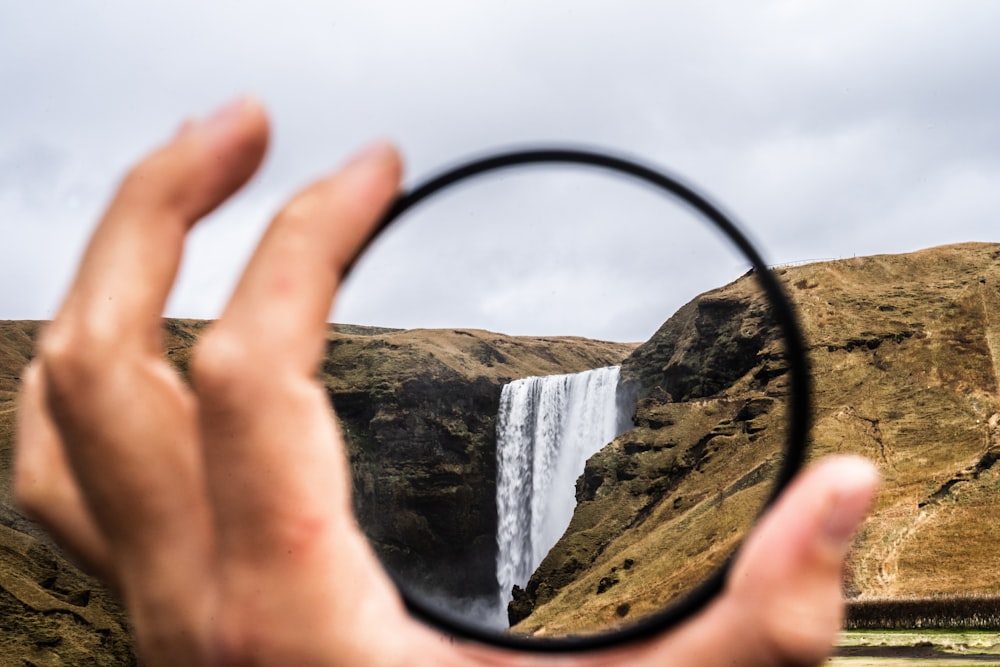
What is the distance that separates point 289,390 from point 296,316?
0.51ft

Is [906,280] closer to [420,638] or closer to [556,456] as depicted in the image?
[556,456]

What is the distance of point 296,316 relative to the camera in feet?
5.66

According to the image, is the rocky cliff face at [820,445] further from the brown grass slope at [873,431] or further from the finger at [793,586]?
the finger at [793,586]

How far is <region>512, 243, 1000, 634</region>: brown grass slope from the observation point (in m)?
32.1

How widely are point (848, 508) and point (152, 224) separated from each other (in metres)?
1.70

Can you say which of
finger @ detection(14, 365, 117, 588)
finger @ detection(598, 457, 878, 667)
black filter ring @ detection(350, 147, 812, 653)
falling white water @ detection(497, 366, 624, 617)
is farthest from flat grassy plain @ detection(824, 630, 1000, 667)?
falling white water @ detection(497, 366, 624, 617)

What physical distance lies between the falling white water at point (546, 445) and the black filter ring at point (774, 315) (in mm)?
49211

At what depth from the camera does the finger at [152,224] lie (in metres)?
1.97

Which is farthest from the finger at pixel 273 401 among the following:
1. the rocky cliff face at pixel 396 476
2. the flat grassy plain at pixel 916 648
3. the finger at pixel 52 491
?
the flat grassy plain at pixel 916 648

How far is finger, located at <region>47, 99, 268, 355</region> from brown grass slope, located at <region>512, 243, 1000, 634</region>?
2474 cm

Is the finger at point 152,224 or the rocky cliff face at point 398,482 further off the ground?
the finger at point 152,224

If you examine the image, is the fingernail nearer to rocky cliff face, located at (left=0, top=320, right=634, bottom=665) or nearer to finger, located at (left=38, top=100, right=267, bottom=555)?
rocky cliff face, located at (left=0, top=320, right=634, bottom=665)

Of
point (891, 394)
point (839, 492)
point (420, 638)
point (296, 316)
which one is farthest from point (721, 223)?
point (891, 394)

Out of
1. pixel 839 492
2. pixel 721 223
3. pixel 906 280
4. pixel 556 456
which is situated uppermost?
pixel 906 280
